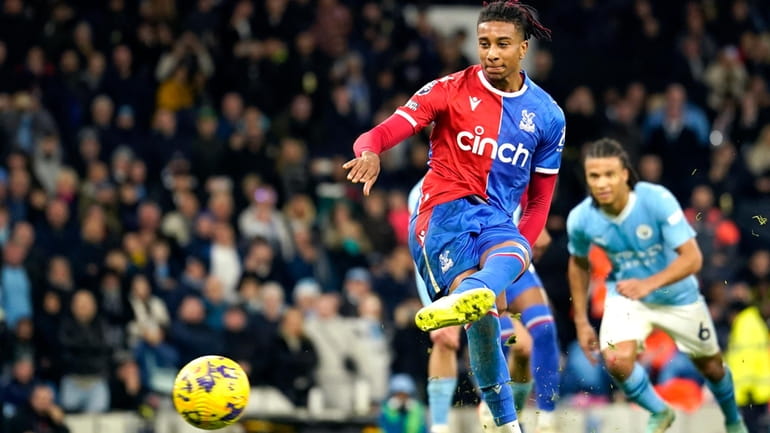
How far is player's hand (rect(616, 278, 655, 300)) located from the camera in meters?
11.0

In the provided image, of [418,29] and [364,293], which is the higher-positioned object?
[418,29]

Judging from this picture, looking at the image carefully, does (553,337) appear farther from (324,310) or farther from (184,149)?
(184,149)

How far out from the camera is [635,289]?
1109 centimetres

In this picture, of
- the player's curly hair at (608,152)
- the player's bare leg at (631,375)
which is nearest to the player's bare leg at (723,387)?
the player's bare leg at (631,375)

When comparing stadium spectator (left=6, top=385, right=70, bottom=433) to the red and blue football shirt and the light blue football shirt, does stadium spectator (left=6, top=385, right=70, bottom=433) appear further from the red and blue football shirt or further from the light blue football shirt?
the red and blue football shirt

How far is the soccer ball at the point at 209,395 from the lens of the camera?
32.9 feet

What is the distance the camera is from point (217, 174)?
18.5 metres

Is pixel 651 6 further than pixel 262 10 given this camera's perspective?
Yes

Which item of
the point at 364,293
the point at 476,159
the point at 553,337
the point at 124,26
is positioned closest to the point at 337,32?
the point at 124,26

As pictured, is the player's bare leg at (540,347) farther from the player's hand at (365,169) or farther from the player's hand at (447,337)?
the player's hand at (365,169)

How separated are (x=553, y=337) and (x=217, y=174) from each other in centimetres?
797

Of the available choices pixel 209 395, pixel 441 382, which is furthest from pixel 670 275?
pixel 209 395

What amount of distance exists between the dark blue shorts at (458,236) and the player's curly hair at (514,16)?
1.17m

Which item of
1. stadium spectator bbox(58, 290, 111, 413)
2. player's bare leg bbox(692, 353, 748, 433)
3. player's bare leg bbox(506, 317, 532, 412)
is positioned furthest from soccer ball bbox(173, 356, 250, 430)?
stadium spectator bbox(58, 290, 111, 413)
